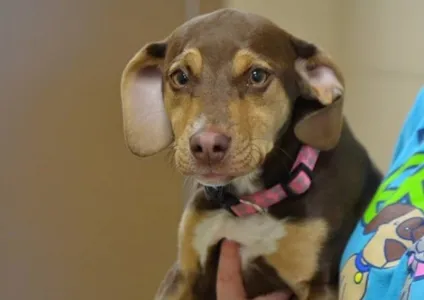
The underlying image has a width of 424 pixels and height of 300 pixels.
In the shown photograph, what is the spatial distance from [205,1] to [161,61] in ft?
3.29

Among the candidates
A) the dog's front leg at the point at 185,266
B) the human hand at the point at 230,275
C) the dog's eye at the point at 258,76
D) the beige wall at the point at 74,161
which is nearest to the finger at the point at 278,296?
the human hand at the point at 230,275

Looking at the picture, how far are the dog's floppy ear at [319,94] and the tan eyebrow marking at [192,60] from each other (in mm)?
175

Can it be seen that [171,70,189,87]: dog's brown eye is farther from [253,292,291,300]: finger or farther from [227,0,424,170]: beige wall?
[227,0,424,170]: beige wall

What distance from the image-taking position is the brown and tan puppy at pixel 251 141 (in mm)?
1005

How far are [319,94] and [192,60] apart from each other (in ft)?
0.69

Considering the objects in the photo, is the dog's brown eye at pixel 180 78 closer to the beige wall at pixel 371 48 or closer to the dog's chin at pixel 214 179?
the dog's chin at pixel 214 179

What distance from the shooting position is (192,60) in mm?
1036

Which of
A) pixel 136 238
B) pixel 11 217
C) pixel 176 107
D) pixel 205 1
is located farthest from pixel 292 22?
pixel 176 107

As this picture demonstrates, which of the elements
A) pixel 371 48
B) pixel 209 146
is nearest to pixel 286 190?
pixel 209 146

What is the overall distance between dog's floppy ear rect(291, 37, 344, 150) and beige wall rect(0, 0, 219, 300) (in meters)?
1.00

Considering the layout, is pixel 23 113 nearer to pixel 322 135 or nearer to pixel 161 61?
pixel 161 61

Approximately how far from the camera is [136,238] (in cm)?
216

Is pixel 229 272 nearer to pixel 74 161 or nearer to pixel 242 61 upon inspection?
pixel 242 61

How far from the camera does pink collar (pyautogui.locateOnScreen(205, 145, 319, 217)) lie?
1.11 m
